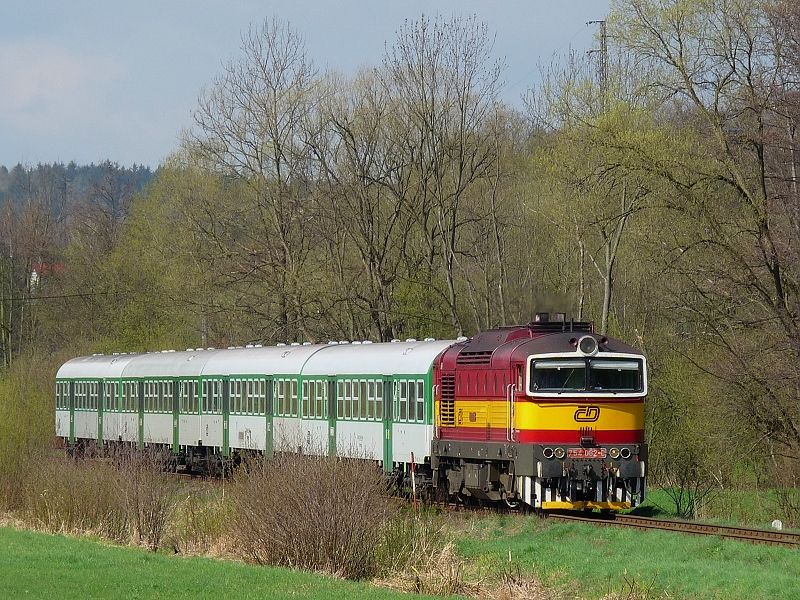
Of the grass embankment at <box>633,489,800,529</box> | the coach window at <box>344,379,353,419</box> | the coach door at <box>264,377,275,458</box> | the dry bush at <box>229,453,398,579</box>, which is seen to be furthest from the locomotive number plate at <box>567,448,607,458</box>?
the coach door at <box>264,377,275,458</box>

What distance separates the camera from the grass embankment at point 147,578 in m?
18.3

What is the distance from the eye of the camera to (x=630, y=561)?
21594 mm

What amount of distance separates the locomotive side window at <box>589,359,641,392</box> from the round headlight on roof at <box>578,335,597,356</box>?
0.18 meters

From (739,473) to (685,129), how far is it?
9335mm

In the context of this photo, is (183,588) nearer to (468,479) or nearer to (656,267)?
(468,479)

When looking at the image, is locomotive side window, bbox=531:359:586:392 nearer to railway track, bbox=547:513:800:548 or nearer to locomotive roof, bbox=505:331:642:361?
locomotive roof, bbox=505:331:642:361

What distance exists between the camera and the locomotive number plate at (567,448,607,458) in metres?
25.8

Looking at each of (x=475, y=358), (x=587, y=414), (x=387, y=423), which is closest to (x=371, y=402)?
(x=387, y=423)

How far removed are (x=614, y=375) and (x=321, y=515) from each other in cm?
672

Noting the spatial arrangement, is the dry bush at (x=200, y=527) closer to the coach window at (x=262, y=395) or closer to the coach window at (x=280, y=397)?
the coach window at (x=280, y=397)

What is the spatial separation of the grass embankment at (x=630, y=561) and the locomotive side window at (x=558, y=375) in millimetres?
2492

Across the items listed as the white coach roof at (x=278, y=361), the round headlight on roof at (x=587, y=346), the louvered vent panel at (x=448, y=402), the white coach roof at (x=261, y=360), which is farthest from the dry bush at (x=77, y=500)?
the round headlight on roof at (x=587, y=346)

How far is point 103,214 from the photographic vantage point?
100625 mm

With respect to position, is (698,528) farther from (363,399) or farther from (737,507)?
(363,399)
